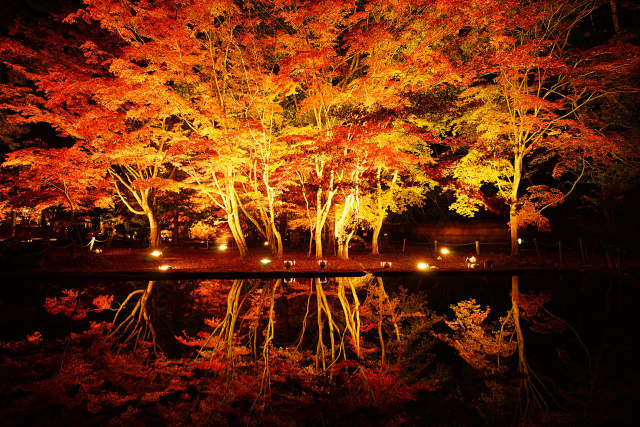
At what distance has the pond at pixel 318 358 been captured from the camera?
4.41 metres

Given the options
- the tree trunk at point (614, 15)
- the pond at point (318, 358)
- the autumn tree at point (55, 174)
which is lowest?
the pond at point (318, 358)

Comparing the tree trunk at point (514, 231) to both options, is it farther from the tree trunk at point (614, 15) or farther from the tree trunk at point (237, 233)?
the tree trunk at point (237, 233)

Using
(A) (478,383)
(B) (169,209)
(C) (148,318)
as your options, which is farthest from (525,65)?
(B) (169,209)

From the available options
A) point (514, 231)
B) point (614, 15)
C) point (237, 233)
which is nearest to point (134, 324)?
point (237, 233)

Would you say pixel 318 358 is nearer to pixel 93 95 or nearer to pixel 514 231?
pixel 514 231

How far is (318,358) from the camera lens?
5.92 m

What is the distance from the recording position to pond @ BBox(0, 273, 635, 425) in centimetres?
441

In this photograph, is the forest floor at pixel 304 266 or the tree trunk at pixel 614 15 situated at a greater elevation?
the tree trunk at pixel 614 15

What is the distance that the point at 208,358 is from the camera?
590cm

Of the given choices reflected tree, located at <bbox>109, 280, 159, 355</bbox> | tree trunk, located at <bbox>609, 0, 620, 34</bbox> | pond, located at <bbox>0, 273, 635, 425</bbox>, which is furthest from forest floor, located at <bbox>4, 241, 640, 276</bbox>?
tree trunk, located at <bbox>609, 0, 620, 34</bbox>

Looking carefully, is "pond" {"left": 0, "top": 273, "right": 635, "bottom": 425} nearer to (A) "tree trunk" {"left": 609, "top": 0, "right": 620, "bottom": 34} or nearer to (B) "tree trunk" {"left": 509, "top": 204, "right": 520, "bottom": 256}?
(B) "tree trunk" {"left": 509, "top": 204, "right": 520, "bottom": 256}

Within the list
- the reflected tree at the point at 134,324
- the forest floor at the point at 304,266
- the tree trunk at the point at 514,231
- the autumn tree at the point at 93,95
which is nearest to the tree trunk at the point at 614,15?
the tree trunk at the point at 514,231

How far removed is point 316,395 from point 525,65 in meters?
14.1

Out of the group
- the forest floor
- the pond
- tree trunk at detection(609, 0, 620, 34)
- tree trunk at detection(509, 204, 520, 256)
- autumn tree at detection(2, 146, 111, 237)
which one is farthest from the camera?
tree trunk at detection(609, 0, 620, 34)
